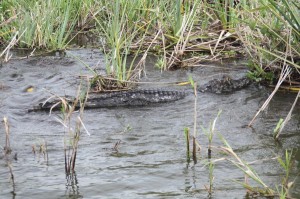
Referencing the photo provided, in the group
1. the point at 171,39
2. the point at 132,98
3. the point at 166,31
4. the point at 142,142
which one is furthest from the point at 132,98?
the point at 166,31

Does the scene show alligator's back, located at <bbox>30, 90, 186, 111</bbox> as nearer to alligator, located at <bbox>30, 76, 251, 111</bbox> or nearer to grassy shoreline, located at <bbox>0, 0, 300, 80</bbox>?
alligator, located at <bbox>30, 76, 251, 111</bbox>

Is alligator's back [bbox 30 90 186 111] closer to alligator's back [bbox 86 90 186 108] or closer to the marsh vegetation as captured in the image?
alligator's back [bbox 86 90 186 108]

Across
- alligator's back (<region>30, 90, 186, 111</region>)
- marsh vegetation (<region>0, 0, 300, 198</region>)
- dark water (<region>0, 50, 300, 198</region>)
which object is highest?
marsh vegetation (<region>0, 0, 300, 198</region>)

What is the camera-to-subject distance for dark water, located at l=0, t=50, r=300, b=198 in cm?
353

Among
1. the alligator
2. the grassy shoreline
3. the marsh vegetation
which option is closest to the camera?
the marsh vegetation

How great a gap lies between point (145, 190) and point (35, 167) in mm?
809

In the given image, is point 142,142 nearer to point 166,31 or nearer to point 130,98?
point 130,98

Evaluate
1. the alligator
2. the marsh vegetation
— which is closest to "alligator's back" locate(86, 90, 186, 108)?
the alligator

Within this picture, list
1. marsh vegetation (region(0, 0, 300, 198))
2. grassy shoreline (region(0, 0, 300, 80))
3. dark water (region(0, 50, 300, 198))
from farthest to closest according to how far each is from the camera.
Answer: grassy shoreline (region(0, 0, 300, 80))
marsh vegetation (region(0, 0, 300, 198))
dark water (region(0, 50, 300, 198))

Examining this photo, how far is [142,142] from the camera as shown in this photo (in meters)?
4.40

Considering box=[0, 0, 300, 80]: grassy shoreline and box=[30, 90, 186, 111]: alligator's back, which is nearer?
box=[30, 90, 186, 111]: alligator's back

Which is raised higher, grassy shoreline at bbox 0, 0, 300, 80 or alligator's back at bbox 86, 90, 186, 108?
grassy shoreline at bbox 0, 0, 300, 80

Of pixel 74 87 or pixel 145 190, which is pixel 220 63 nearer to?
pixel 74 87

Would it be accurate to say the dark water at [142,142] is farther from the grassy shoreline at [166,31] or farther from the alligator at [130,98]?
the grassy shoreline at [166,31]
